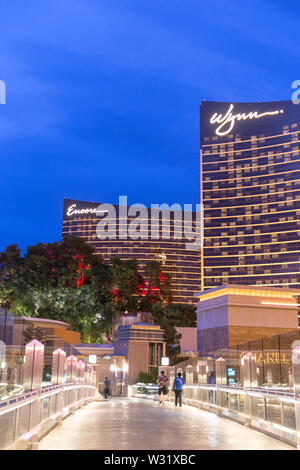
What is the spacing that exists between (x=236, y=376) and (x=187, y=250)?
135641mm

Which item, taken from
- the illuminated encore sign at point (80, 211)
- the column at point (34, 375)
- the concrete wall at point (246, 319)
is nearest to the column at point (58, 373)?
the column at point (34, 375)

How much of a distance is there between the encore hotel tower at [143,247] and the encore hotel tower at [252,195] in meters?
27.3

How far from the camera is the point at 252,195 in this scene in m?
120

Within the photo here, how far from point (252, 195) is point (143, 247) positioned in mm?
41026

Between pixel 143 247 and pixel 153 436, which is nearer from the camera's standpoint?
pixel 153 436

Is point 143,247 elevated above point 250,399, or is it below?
above

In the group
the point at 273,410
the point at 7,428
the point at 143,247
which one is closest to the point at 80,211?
the point at 143,247

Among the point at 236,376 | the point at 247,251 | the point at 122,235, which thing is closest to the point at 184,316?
the point at 247,251

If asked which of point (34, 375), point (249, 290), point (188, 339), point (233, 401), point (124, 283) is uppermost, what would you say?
point (124, 283)

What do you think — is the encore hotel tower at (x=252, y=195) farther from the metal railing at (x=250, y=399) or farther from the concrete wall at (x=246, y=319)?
the metal railing at (x=250, y=399)

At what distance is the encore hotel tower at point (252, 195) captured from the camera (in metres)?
114

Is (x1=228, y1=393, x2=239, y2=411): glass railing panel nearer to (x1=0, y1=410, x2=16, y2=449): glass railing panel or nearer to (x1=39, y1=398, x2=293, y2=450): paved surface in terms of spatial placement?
(x1=39, y1=398, x2=293, y2=450): paved surface

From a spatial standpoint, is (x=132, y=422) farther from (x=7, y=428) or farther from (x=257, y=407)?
(x=7, y=428)

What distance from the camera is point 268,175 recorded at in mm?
119125
